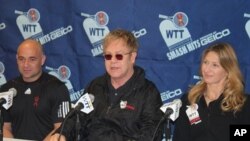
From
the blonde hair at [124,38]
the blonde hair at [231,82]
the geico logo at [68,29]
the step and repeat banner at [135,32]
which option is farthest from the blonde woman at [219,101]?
the geico logo at [68,29]

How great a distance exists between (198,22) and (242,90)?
826 mm

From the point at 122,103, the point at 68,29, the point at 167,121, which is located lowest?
the point at 167,121

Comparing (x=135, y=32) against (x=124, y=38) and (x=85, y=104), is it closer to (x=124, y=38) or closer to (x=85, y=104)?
(x=124, y=38)

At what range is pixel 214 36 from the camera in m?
3.32

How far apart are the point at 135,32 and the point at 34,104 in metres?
1.02

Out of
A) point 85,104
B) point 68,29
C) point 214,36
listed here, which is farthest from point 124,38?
point 68,29

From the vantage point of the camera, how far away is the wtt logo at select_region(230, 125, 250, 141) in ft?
7.81

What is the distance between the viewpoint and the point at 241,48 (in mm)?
3252

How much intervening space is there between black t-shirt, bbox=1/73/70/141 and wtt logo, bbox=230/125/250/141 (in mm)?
1266

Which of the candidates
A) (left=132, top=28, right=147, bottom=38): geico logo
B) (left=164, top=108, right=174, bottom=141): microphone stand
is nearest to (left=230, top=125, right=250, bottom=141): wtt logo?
(left=164, top=108, right=174, bottom=141): microphone stand

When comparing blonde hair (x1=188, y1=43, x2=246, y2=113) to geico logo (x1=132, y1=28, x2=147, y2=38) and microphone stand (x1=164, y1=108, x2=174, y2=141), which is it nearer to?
microphone stand (x1=164, y1=108, x2=174, y2=141)

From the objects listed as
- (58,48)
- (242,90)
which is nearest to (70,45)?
(58,48)

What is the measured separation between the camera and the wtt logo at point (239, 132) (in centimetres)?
238

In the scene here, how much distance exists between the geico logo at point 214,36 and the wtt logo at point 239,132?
2.95 feet
